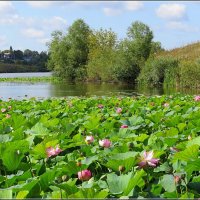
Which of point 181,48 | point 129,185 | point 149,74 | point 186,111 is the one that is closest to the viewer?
point 129,185

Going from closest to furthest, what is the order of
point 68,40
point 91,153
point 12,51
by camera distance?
point 91,153 < point 68,40 < point 12,51

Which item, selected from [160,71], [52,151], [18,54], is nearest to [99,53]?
[160,71]

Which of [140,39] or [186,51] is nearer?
[186,51]

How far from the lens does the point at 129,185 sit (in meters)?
1.71

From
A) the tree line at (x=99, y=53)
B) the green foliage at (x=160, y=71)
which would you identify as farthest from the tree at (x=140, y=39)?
the green foliage at (x=160, y=71)

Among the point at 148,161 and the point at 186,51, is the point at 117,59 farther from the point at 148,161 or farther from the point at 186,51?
the point at 148,161

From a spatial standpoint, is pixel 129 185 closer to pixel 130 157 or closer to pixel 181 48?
pixel 130 157

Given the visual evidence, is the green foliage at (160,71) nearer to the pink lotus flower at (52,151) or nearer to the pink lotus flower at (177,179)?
the pink lotus flower at (52,151)

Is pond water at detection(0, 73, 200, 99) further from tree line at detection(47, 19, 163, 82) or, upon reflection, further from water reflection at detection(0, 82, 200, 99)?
tree line at detection(47, 19, 163, 82)

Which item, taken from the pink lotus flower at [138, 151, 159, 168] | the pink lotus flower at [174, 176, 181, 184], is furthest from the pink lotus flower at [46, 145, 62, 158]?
the pink lotus flower at [174, 176, 181, 184]

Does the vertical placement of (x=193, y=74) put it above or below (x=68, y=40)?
below

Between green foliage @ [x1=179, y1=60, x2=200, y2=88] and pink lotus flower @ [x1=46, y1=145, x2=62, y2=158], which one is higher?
pink lotus flower @ [x1=46, y1=145, x2=62, y2=158]

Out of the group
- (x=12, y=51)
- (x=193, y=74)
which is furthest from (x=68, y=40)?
(x=12, y=51)

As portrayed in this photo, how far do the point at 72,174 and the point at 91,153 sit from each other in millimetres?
352
